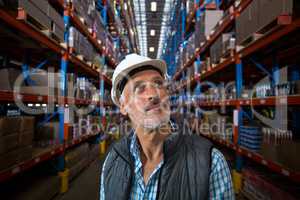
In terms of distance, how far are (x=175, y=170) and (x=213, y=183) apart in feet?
0.64

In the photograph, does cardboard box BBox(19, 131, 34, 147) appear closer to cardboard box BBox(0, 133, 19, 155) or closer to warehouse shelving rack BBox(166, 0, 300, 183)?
cardboard box BBox(0, 133, 19, 155)

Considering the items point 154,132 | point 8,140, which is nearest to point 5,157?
point 8,140

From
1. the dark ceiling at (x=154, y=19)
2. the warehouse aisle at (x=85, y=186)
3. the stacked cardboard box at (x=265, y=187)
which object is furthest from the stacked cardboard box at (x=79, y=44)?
the dark ceiling at (x=154, y=19)

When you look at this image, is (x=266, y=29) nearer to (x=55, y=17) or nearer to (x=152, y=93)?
(x=152, y=93)

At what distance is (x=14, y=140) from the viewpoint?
2035mm

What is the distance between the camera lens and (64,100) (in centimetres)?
330

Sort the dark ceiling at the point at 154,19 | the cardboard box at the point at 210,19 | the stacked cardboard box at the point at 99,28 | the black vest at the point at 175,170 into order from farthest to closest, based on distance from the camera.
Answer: the dark ceiling at the point at 154,19 < the stacked cardboard box at the point at 99,28 < the cardboard box at the point at 210,19 < the black vest at the point at 175,170

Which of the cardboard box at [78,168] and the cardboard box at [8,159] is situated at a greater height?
the cardboard box at [8,159]

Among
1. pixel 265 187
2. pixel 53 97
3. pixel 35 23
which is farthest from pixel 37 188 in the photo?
pixel 265 187

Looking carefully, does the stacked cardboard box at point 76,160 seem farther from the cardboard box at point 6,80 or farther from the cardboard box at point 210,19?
the cardboard box at point 210,19

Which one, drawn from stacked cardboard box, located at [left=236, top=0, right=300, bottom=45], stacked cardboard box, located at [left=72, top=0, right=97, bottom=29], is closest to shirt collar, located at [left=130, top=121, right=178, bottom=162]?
stacked cardboard box, located at [left=236, top=0, right=300, bottom=45]

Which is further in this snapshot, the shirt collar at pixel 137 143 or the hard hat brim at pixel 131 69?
the hard hat brim at pixel 131 69

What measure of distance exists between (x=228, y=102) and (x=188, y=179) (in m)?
2.61

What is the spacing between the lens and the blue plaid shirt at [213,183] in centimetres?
104
